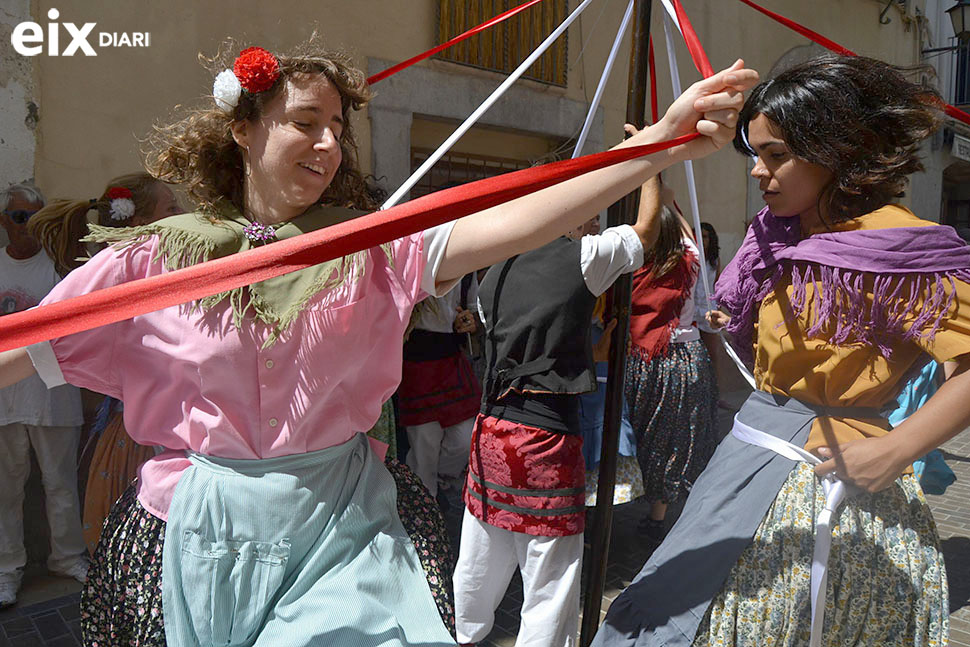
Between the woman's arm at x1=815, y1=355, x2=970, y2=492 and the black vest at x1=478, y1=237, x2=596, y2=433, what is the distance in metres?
1.33

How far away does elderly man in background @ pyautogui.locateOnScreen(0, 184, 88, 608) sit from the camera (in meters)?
3.88

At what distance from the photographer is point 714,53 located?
29.4 feet

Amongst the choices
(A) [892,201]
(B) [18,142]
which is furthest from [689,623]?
(B) [18,142]

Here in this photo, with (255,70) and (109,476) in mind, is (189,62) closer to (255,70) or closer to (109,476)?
(109,476)

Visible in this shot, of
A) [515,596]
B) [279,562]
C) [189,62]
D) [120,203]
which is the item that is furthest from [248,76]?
[189,62]

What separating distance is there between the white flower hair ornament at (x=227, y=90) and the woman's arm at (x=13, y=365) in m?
0.68

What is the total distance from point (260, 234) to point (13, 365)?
21.9 inches

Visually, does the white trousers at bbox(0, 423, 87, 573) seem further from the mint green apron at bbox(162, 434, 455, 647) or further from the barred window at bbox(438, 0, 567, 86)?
the barred window at bbox(438, 0, 567, 86)

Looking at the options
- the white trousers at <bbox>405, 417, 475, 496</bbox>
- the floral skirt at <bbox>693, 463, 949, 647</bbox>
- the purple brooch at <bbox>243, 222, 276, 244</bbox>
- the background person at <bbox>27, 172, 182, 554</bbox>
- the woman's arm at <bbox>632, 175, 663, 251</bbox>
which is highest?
the purple brooch at <bbox>243, 222, 276, 244</bbox>

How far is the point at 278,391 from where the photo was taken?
1617 millimetres

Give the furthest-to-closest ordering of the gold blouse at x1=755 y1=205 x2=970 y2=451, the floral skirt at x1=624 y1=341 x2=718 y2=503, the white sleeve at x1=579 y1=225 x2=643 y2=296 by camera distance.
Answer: the floral skirt at x1=624 y1=341 x2=718 y2=503, the white sleeve at x1=579 y1=225 x2=643 y2=296, the gold blouse at x1=755 y1=205 x2=970 y2=451

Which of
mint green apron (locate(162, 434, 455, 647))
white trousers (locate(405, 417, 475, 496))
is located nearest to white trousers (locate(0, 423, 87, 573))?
white trousers (locate(405, 417, 475, 496))

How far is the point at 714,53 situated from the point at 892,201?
7.70m

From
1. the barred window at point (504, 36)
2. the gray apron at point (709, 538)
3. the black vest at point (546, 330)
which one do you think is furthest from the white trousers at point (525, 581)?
the barred window at point (504, 36)
